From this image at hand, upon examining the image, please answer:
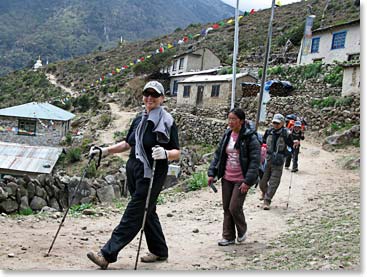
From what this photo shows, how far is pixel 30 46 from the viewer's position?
130 meters

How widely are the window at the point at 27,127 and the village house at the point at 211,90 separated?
33.5 feet

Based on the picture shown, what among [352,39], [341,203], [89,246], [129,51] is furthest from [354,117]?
[129,51]

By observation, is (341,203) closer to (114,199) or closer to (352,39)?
(114,199)

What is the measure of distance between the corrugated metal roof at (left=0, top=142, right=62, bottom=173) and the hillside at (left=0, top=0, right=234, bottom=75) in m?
92.2

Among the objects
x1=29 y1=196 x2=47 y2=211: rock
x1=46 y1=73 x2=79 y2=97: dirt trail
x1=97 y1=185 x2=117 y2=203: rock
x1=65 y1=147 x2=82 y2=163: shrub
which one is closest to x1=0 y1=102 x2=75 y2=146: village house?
x1=65 y1=147 x2=82 y2=163: shrub

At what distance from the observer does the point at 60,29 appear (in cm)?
15200

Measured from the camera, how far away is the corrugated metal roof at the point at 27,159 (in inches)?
661

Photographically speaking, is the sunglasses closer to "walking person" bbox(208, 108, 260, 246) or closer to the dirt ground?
"walking person" bbox(208, 108, 260, 246)

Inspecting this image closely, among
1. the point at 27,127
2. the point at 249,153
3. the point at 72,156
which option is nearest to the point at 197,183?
the point at 249,153

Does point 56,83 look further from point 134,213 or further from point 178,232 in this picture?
point 134,213

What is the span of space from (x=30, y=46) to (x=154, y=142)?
456ft

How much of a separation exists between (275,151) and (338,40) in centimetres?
1982

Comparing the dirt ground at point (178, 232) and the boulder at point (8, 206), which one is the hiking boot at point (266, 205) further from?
the boulder at point (8, 206)

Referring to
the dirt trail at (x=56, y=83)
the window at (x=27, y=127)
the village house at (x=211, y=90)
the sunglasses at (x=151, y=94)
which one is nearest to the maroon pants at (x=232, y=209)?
the sunglasses at (x=151, y=94)
